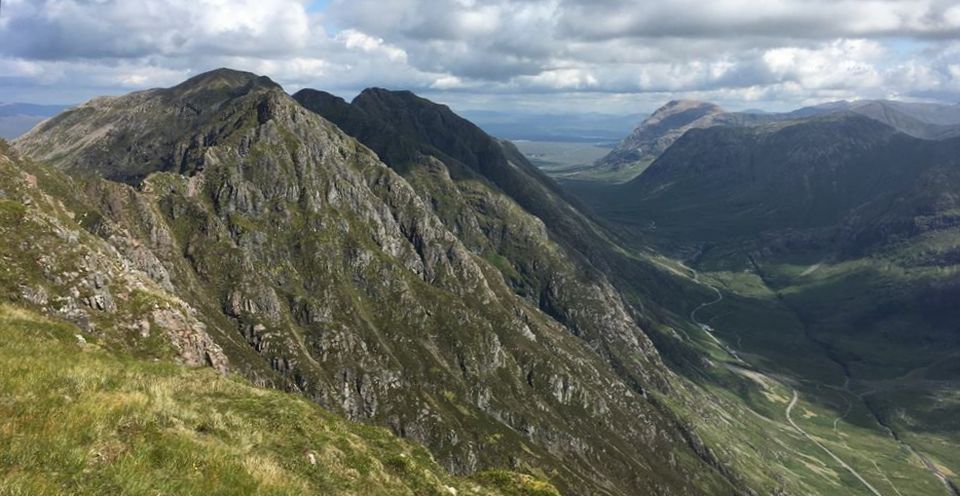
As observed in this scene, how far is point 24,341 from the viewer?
31.4 m

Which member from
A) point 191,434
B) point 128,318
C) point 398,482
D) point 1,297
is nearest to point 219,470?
point 191,434

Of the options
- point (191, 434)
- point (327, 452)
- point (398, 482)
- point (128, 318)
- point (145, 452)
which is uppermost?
point (145, 452)

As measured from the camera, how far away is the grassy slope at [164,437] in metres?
16.6

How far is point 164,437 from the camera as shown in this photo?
69.1 feet

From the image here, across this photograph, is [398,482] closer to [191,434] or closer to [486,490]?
[486,490]

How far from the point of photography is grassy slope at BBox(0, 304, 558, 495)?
16592 mm

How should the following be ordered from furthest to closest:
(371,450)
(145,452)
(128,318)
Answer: (128,318) → (371,450) → (145,452)

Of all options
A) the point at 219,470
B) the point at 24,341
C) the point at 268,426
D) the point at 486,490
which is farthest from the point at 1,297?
the point at 219,470

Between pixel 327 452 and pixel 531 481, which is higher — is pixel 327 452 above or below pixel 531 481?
above

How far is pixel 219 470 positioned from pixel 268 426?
12443 millimetres

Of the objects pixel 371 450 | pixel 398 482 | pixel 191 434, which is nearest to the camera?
pixel 191 434

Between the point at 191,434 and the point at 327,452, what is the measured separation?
33.0ft

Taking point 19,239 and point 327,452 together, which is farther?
point 19,239

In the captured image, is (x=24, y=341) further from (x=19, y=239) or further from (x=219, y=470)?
(x=19, y=239)
